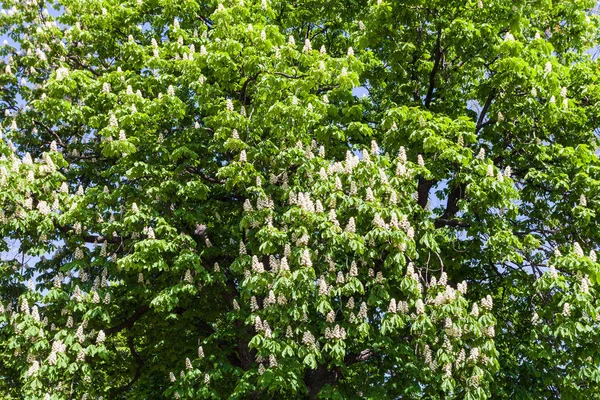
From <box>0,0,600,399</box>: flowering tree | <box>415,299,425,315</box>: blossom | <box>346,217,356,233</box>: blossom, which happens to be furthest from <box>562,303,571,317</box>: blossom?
<box>346,217,356,233</box>: blossom

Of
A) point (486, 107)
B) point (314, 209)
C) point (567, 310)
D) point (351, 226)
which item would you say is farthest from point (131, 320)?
point (486, 107)

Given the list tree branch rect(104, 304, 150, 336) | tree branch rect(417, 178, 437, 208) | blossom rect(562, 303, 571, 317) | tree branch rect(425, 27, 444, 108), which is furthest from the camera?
tree branch rect(417, 178, 437, 208)

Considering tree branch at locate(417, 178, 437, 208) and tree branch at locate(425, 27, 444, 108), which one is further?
tree branch at locate(417, 178, 437, 208)

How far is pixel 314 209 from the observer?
9.20 meters

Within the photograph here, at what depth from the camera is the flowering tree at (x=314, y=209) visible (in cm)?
909

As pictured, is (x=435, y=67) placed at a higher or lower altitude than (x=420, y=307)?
higher

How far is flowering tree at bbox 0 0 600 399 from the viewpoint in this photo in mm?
9094

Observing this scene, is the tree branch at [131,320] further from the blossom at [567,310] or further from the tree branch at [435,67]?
the blossom at [567,310]

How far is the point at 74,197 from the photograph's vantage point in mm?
10867

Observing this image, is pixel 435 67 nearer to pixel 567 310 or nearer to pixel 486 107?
pixel 486 107

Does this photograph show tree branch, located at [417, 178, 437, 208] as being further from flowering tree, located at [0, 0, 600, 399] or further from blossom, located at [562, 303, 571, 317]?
blossom, located at [562, 303, 571, 317]

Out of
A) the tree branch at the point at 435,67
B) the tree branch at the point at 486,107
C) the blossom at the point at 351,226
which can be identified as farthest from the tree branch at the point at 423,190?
the blossom at the point at 351,226

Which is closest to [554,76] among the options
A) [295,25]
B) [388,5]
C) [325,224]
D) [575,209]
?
[575,209]

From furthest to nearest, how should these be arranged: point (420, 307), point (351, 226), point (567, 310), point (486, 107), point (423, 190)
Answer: point (423, 190), point (486, 107), point (567, 310), point (420, 307), point (351, 226)
